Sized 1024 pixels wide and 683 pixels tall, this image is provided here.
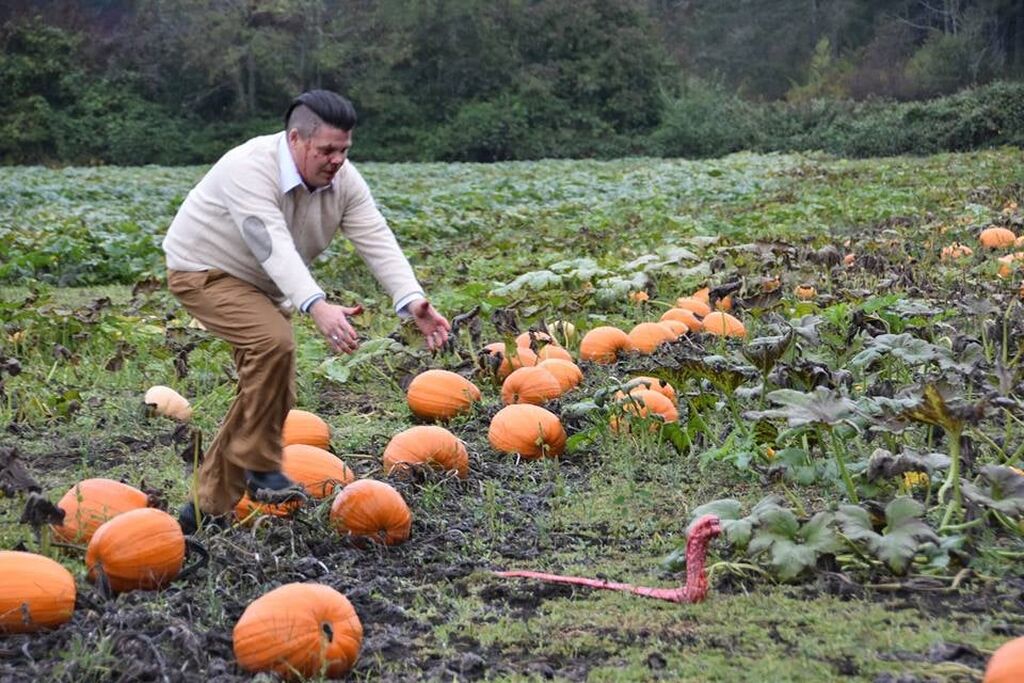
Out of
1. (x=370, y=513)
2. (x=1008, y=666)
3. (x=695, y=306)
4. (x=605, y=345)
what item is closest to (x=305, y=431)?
(x=370, y=513)

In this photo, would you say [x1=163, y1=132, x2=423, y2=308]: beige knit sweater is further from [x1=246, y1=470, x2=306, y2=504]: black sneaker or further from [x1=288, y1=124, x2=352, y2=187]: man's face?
[x1=246, y1=470, x2=306, y2=504]: black sneaker

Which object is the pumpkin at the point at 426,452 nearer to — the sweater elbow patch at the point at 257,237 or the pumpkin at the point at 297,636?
the sweater elbow patch at the point at 257,237

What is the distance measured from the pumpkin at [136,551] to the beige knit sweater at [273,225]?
0.73 m

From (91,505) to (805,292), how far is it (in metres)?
4.35

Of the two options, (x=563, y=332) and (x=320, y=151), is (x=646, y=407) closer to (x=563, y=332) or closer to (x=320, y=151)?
(x=320, y=151)

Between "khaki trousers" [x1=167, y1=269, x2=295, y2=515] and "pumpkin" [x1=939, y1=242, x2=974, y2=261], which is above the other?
"khaki trousers" [x1=167, y1=269, x2=295, y2=515]

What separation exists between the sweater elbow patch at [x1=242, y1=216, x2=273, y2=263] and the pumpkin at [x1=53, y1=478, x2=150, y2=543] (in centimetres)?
79

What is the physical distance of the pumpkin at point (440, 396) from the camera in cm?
518

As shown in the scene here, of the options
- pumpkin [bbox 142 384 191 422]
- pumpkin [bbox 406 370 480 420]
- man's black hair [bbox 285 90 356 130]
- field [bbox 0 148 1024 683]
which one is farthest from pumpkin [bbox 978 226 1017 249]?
man's black hair [bbox 285 90 356 130]

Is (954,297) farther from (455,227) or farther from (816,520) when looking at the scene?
(455,227)

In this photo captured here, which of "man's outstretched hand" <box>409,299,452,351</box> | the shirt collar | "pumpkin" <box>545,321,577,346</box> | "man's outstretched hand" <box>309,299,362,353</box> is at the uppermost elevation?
the shirt collar

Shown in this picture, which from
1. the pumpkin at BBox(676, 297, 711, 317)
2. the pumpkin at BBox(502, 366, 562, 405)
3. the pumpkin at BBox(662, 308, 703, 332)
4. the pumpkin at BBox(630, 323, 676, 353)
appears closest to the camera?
the pumpkin at BBox(502, 366, 562, 405)

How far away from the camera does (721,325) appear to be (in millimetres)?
6125

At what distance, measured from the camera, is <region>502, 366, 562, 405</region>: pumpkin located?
201 inches
